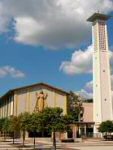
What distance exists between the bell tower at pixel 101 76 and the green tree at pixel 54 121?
136 feet

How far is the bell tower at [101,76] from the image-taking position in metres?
79.1

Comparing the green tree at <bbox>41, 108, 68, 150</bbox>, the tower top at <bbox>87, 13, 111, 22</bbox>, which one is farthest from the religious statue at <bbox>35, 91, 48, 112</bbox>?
the green tree at <bbox>41, 108, 68, 150</bbox>

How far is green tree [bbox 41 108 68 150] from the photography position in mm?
37406

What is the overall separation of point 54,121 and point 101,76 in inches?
1732

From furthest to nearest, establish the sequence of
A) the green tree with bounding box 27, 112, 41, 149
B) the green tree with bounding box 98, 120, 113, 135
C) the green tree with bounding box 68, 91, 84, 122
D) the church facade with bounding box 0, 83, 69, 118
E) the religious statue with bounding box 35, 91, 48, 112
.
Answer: the green tree with bounding box 68, 91, 84, 122 → the religious statue with bounding box 35, 91, 48, 112 → the church facade with bounding box 0, 83, 69, 118 → the green tree with bounding box 98, 120, 113, 135 → the green tree with bounding box 27, 112, 41, 149

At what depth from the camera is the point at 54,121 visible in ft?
124

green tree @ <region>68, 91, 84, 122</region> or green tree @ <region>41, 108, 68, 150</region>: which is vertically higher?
green tree @ <region>68, 91, 84, 122</region>

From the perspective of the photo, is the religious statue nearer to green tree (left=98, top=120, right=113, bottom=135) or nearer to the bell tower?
the bell tower

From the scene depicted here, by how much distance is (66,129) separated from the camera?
38094 millimetres

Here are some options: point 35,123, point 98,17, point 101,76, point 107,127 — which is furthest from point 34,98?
point 35,123

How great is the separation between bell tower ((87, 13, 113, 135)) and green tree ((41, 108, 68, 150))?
41.4 meters

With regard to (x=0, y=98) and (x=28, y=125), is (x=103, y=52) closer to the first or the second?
(x=0, y=98)

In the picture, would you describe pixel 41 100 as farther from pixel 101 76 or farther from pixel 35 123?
pixel 35 123

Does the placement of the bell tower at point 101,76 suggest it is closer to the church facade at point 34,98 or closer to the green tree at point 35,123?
the church facade at point 34,98
